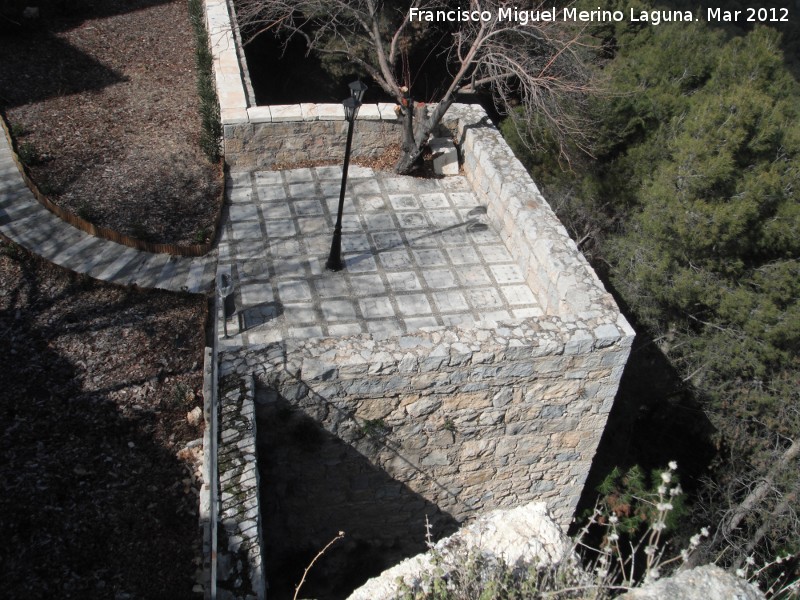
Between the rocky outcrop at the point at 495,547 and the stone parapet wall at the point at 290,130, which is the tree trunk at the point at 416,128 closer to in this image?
the stone parapet wall at the point at 290,130

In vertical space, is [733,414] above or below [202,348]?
below

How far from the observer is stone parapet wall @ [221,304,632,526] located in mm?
5250

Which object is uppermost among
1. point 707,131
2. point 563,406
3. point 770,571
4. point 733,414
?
point 707,131

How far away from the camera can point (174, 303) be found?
668 centimetres

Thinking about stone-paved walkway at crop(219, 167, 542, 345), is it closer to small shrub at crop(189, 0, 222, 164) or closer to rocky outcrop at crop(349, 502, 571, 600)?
small shrub at crop(189, 0, 222, 164)

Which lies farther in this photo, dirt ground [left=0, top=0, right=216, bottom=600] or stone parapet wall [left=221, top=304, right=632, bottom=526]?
stone parapet wall [left=221, top=304, right=632, bottom=526]

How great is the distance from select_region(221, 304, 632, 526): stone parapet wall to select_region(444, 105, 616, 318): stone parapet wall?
1.44 ft

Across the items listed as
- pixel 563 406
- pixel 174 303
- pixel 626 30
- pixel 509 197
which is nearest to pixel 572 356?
pixel 563 406

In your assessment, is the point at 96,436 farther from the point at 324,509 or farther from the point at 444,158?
the point at 444,158

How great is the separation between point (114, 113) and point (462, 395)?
6.62 metres

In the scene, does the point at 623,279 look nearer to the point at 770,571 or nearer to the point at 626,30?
the point at 770,571

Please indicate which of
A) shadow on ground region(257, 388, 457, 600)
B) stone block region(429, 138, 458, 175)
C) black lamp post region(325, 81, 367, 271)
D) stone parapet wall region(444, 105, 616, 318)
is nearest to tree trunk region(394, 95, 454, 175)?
stone block region(429, 138, 458, 175)

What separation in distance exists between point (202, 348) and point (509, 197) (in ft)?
10.9

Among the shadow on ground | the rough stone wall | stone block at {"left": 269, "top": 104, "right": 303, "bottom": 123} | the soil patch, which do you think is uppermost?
stone block at {"left": 269, "top": 104, "right": 303, "bottom": 123}
